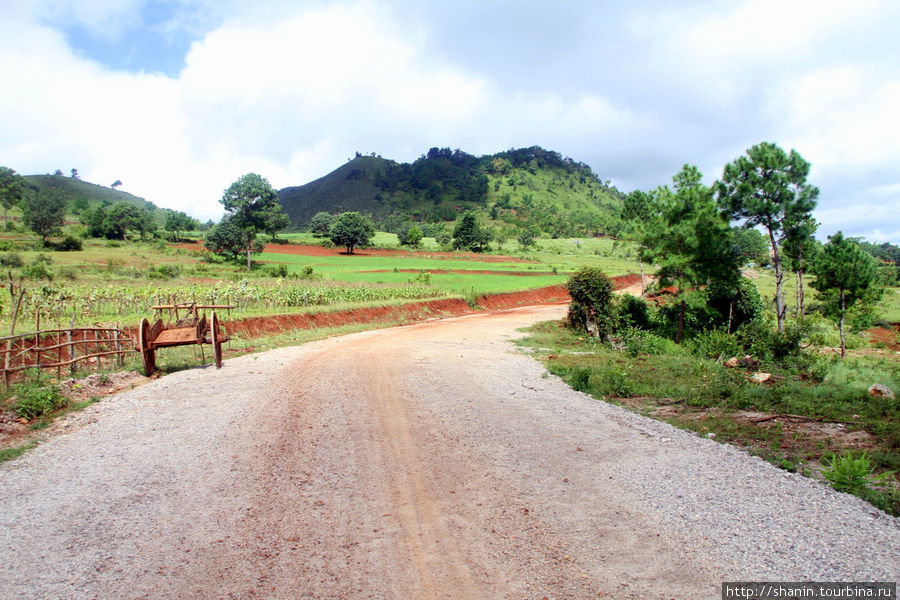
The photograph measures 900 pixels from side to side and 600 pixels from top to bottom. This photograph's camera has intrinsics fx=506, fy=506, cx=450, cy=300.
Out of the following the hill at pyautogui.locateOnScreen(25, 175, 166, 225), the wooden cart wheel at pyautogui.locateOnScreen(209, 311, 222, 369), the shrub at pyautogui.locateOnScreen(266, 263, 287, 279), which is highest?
the hill at pyautogui.locateOnScreen(25, 175, 166, 225)

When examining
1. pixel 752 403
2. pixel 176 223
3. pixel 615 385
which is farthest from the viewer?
pixel 176 223

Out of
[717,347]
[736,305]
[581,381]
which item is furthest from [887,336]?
[581,381]

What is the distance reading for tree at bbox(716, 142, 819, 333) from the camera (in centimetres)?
2641

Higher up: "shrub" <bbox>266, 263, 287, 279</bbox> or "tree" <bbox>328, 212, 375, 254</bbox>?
"tree" <bbox>328, 212, 375, 254</bbox>

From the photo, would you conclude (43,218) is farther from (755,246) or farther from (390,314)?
(755,246)

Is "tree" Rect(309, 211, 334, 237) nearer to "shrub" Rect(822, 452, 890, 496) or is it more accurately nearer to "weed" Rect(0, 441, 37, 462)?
"weed" Rect(0, 441, 37, 462)

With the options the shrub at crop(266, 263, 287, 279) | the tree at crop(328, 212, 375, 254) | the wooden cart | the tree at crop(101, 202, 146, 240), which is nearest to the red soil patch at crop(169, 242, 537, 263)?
the tree at crop(328, 212, 375, 254)

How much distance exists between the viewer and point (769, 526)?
547cm

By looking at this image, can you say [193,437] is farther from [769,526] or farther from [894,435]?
[894,435]

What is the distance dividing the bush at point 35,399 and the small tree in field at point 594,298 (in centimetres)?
2092

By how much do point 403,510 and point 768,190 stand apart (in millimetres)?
28335

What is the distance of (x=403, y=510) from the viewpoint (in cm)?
599

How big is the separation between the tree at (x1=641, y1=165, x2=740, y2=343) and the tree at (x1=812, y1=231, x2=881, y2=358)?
36.2 feet

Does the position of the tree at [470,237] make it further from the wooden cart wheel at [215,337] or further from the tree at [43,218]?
the wooden cart wheel at [215,337]
